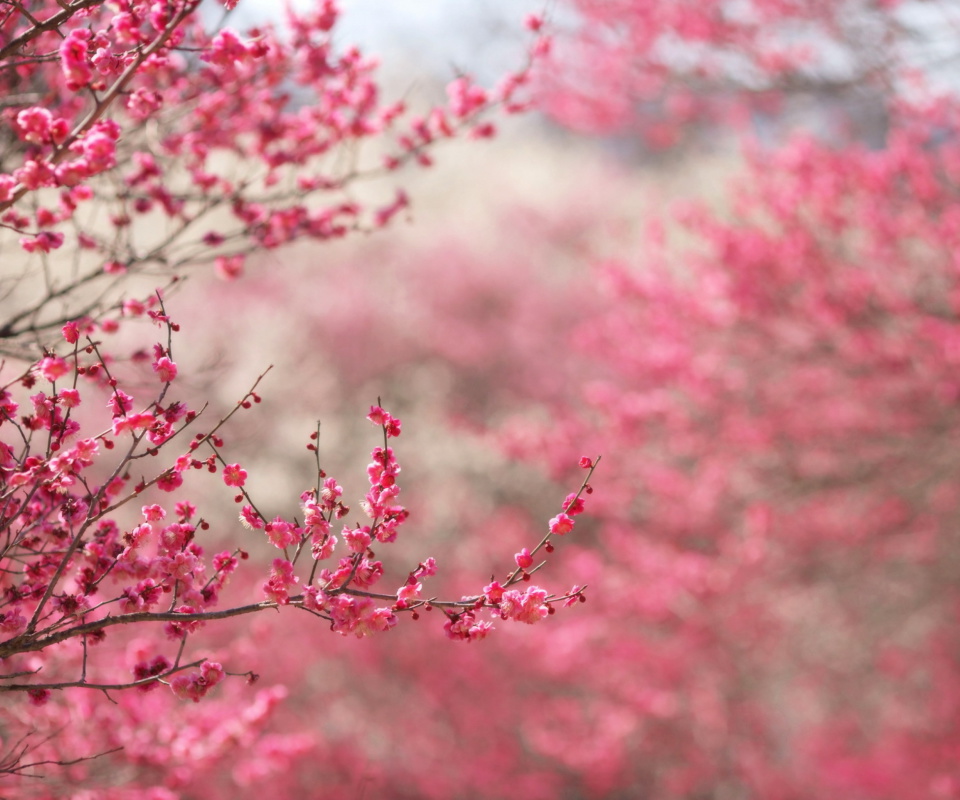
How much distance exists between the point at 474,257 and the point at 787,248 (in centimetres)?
1055

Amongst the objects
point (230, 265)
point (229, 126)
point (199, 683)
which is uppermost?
point (229, 126)

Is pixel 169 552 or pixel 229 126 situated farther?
pixel 229 126

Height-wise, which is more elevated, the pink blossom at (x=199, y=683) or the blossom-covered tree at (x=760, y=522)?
the blossom-covered tree at (x=760, y=522)

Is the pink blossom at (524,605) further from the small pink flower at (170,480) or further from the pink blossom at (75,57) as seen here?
the pink blossom at (75,57)

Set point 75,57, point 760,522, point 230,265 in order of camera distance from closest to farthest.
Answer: point 75,57 → point 230,265 → point 760,522

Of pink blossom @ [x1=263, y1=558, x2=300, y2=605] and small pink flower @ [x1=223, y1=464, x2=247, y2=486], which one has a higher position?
small pink flower @ [x1=223, y1=464, x2=247, y2=486]

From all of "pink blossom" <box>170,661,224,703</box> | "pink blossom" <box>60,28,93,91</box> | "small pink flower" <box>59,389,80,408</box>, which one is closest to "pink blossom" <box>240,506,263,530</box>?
"pink blossom" <box>170,661,224,703</box>

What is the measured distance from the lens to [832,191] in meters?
6.48

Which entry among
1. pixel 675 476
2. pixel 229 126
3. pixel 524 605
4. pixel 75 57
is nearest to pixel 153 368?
pixel 75 57

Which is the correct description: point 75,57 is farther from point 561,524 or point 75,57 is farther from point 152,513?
point 561,524

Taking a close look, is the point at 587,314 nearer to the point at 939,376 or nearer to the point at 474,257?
the point at 474,257

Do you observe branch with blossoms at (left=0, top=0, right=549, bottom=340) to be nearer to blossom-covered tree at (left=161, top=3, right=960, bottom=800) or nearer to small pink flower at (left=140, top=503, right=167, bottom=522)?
small pink flower at (left=140, top=503, right=167, bottom=522)

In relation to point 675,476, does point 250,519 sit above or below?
below

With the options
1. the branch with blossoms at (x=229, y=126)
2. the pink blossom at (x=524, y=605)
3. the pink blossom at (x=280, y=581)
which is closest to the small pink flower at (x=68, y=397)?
the pink blossom at (x=280, y=581)
